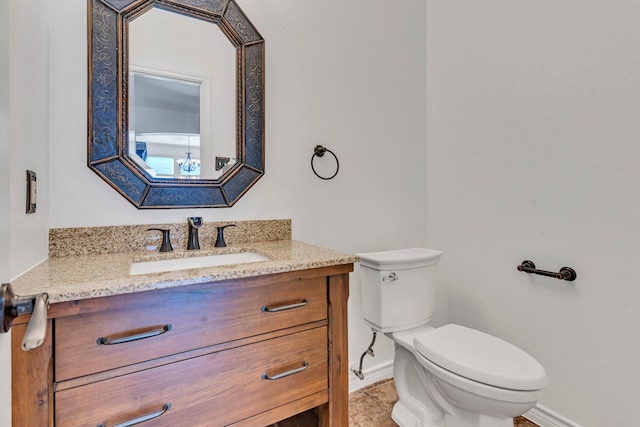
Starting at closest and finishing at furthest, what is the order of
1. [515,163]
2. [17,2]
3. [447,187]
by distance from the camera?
[17,2], [515,163], [447,187]

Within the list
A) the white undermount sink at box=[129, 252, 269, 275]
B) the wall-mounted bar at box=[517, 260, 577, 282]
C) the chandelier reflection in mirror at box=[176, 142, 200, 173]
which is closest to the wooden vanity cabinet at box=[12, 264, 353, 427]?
the white undermount sink at box=[129, 252, 269, 275]

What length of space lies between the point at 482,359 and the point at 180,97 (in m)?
1.65

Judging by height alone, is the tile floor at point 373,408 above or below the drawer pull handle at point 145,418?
below

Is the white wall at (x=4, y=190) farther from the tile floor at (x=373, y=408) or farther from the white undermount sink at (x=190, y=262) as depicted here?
the tile floor at (x=373, y=408)

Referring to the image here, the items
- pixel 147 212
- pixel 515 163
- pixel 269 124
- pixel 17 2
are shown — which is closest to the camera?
pixel 17 2

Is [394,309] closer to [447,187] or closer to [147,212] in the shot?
[447,187]

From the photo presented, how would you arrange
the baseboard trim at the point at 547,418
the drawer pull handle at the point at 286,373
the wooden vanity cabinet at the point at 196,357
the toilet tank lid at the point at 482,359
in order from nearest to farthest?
1. the wooden vanity cabinet at the point at 196,357
2. the drawer pull handle at the point at 286,373
3. the toilet tank lid at the point at 482,359
4. the baseboard trim at the point at 547,418

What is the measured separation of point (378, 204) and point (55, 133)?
1.56 m

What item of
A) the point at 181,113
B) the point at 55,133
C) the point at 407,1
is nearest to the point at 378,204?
the point at 181,113

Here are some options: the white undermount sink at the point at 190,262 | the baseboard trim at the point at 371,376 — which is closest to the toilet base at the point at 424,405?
the baseboard trim at the point at 371,376

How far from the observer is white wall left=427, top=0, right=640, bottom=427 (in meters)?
1.29

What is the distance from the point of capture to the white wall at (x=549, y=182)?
1287mm

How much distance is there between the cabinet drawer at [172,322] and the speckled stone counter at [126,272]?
0.13 feet

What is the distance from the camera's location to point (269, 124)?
1541 mm
